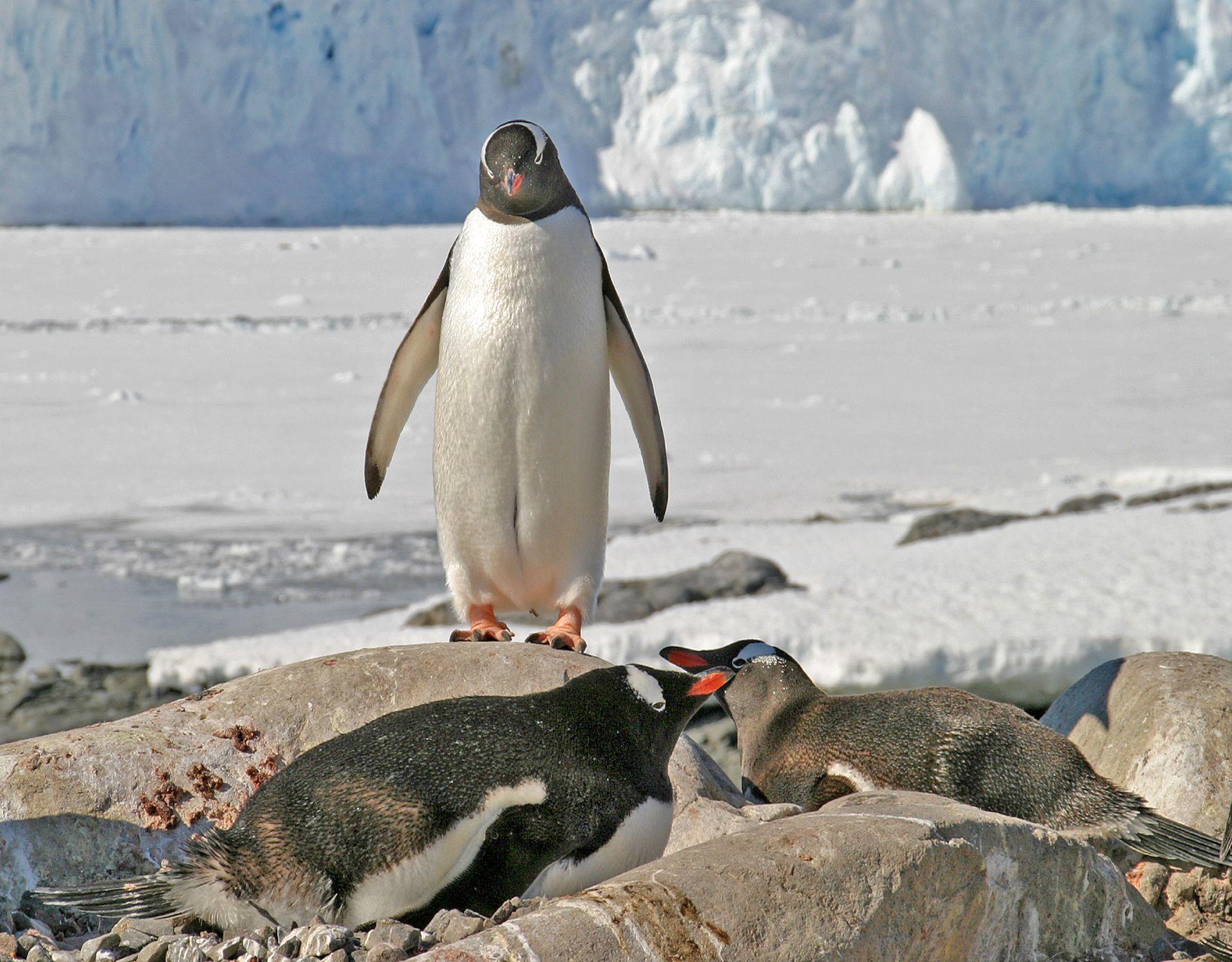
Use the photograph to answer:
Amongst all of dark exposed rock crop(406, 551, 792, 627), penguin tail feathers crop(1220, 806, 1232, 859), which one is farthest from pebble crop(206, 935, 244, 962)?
dark exposed rock crop(406, 551, 792, 627)

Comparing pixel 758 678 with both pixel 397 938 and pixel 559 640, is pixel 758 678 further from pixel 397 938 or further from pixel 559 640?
pixel 397 938

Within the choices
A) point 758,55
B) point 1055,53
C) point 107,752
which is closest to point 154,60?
point 758,55

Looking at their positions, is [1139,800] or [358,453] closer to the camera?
[1139,800]

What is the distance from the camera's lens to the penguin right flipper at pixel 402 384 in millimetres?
3322

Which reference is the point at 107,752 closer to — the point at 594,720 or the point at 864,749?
the point at 594,720

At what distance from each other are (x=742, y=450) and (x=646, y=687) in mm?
6291

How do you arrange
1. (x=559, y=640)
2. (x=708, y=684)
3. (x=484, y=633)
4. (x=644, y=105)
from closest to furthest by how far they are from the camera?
(x=708, y=684) → (x=559, y=640) → (x=484, y=633) → (x=644, y=105)

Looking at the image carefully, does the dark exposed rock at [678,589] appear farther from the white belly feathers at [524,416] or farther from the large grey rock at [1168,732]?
the large grey rock at [1168,732]

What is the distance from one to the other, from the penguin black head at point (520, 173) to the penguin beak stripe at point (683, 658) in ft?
3.54

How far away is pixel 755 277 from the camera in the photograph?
16.2 meters

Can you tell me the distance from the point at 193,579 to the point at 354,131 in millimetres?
18267

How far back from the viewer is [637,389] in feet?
11.0

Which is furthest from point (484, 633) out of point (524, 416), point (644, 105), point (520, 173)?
point (644, 105)

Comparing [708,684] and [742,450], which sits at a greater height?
[708,684]
